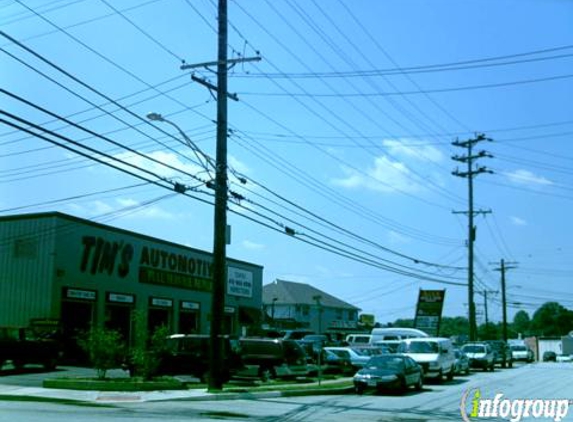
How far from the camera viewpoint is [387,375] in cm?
2575

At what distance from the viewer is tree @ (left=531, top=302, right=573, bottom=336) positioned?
150375mm

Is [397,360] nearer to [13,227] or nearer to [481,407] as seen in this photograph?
[481,407]

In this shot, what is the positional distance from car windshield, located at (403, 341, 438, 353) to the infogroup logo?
9257mm

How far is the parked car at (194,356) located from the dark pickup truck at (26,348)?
4.77m

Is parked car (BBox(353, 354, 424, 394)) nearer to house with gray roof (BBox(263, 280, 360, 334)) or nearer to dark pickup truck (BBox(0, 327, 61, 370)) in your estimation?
dark pickup truck (BBox(0, 327, 61, 370))

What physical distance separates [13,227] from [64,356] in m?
7.81

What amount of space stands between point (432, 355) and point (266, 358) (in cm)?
789

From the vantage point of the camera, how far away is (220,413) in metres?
18.6

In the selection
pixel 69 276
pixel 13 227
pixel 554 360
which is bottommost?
pixel 554 360

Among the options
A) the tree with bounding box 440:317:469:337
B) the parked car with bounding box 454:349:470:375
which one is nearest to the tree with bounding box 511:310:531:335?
the tree with bounding box 440:317:469:337

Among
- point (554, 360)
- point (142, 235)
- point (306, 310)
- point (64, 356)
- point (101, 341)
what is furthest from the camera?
point (306, 310)

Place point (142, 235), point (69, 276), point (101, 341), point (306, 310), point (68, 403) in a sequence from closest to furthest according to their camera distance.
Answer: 1. point (68, 403)
2. point (101, 341)
3. point (69, 276)
4. point (142, 235)
5. point (306, 310)

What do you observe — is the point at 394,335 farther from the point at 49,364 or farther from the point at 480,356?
the point at 49,364

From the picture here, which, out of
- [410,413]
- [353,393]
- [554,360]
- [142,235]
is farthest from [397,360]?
[554,360]
